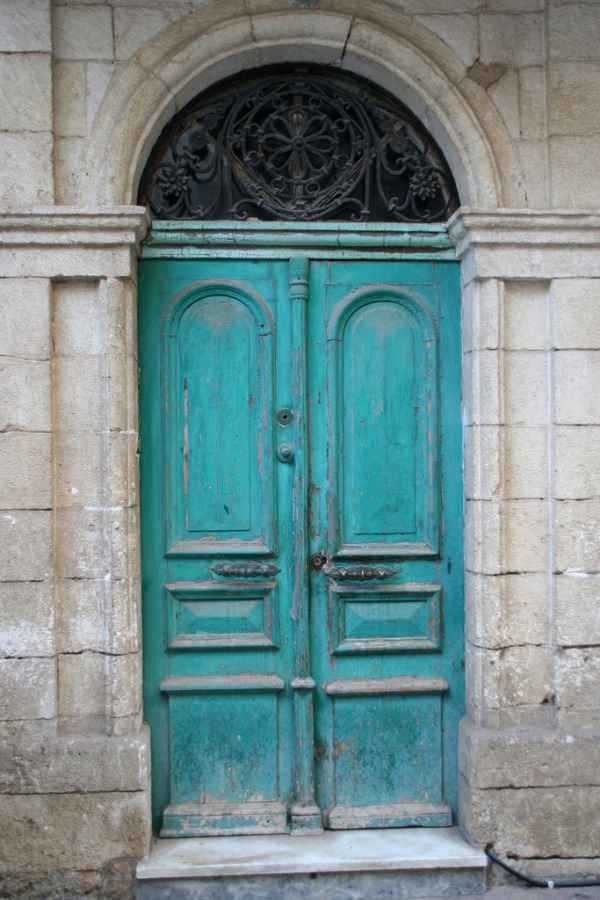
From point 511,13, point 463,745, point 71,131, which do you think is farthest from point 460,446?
point 71,131

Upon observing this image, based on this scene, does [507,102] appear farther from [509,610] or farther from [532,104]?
[509,610]

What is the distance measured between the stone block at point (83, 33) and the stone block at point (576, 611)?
2.96 m

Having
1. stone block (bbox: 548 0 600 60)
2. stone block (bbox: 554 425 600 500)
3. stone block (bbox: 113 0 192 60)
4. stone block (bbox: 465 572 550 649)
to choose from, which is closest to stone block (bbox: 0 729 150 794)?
stone block (bbox: 465 572 550 649)

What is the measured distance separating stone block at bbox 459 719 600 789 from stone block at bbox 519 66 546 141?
2.56 meters

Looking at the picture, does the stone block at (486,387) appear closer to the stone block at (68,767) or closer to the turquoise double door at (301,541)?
the turquoise double door at (301,541)

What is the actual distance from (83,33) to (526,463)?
2617 millimetres

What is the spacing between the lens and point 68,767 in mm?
3395

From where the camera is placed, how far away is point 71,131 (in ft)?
11.4

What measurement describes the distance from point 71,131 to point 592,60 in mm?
2243

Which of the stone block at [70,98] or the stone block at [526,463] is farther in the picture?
the stone block at [526,463]

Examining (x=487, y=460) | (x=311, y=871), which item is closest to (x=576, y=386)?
(x=487, y=460)

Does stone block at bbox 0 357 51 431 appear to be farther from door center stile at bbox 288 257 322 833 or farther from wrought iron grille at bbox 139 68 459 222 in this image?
door center stile at bbox 288 257 322 833

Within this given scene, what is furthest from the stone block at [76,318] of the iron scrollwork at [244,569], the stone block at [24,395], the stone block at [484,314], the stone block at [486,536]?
the stone block at [486,536]

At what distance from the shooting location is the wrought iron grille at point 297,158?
12.2 ft
